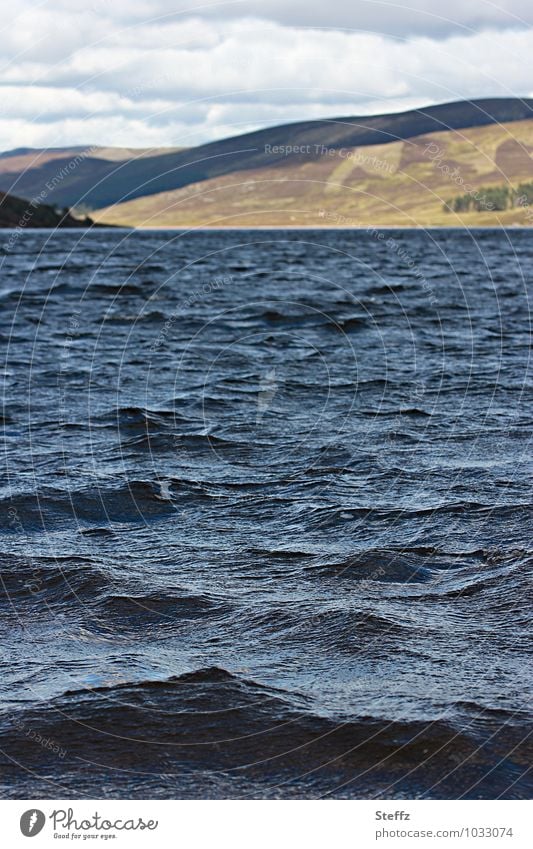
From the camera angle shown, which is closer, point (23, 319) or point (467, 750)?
point (467, 750)

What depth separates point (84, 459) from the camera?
15.5 m

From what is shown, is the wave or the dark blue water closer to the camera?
the wave

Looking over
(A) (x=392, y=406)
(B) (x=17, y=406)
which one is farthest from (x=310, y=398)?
(B) (x=17, y=406)

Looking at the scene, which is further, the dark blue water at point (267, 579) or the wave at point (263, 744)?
the dark blue water at point (267, 579)

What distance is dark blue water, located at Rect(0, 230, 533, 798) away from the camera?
6.91m

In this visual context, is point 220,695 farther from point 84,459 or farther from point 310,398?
point 310,398

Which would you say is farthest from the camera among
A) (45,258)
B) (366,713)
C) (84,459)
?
(45,258)

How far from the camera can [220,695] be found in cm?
771

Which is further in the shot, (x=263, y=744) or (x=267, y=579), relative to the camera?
(x=267, y=579)

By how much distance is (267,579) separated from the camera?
403 inches

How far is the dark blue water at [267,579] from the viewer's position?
6910mm

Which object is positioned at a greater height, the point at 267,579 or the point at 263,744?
the point at 267,579
